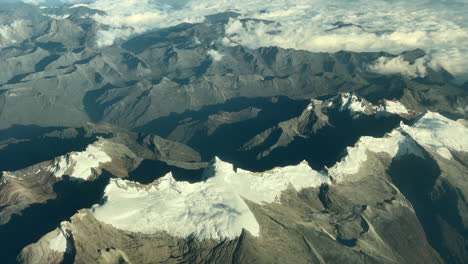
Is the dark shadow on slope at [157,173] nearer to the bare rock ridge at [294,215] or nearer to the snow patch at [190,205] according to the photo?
the bare rock ridge at [294,215]

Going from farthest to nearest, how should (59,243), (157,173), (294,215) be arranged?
(157,173) → (294,215) → (59,243)

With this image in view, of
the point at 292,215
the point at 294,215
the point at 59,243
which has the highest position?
the point at 59,243

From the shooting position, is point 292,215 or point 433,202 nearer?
point 292,215

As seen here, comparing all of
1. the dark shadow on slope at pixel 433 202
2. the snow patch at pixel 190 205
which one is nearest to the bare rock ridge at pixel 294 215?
the snow patch at pixel 190 205

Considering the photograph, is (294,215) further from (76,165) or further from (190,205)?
(76,165)

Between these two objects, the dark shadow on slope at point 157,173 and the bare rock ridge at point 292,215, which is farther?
the dark shadow on slope at point 157,173

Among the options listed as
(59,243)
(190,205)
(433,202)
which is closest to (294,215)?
(190,205)
